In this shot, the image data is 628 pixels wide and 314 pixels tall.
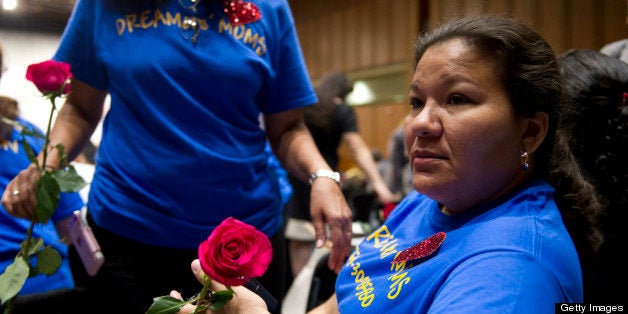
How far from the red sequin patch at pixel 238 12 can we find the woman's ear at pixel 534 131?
1.98 feet

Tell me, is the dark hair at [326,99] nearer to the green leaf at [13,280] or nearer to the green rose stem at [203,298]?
the green leaf at [13,280]

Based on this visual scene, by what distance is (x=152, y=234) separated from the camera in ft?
3.64

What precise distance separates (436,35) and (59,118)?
0.82m

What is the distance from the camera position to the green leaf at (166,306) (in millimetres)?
669

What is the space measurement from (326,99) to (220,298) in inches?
102

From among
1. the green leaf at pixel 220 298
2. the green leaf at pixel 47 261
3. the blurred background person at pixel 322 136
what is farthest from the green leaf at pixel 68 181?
the blurred background person at pixel 322 136

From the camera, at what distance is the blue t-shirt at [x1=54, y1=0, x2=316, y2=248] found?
1.11m

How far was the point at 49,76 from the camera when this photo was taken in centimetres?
85

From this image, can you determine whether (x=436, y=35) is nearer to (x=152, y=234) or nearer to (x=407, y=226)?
(x=407, y=226)

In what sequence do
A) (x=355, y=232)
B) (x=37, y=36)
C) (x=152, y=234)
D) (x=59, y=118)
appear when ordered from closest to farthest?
(x=152, y=234) < (x=59, y=118) < (x=355, y=232) < (x=37, y=36)

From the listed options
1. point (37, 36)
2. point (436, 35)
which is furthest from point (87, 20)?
point (37, 36)

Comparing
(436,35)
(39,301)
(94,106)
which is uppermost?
(436,35)

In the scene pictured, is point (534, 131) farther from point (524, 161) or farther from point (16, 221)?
point (16, 221)

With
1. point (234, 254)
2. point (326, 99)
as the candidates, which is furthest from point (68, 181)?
point (326, 99)
